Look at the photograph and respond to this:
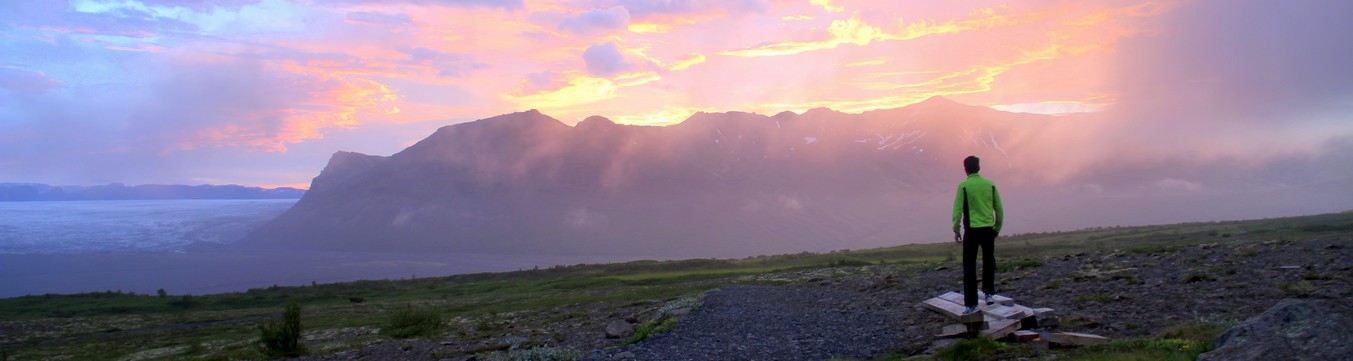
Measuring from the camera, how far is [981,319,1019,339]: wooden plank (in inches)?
429

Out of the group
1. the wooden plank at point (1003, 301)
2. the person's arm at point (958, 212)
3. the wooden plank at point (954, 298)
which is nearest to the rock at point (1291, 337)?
the wooden plank at point (1003, 301)

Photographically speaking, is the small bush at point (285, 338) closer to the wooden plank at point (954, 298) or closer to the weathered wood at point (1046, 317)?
the wooden plank at point (954, 298)

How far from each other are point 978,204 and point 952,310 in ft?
6.34

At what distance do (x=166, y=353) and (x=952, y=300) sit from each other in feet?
95.2

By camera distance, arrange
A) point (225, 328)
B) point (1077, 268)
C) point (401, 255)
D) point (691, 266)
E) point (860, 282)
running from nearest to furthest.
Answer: point (1077, 268) < point (860, 282) < point (225, 328) < point (691, 266) < point (401, 255)

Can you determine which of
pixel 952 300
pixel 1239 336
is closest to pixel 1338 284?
pixel 952 300

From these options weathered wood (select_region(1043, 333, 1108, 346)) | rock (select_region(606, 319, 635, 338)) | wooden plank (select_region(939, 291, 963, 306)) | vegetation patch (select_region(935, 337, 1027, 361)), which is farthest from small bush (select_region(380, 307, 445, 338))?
weathered wood (select_region(1043, 333, 1108, 346))

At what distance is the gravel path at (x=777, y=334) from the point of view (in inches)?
500

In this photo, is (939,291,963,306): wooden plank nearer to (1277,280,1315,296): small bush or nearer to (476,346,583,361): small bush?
(1277,280,1315,296): small bush

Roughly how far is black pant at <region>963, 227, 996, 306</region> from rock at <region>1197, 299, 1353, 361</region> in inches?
159

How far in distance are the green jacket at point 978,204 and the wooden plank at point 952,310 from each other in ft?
4.78

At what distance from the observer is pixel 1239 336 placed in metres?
7.91

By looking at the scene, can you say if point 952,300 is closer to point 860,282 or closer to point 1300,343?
point 1300,343

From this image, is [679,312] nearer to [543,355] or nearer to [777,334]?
[777,334]
